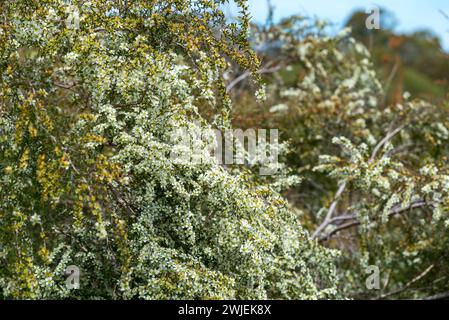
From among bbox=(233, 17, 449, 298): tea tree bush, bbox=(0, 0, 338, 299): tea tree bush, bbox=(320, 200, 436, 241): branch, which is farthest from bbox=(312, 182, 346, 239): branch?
bbox=(0, 0, 338, 299): tea tree bush

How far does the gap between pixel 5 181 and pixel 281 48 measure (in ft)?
26.6

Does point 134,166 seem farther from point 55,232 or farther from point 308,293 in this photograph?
point 308,293

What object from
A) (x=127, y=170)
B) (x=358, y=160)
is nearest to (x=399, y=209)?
(x=358, y=160)

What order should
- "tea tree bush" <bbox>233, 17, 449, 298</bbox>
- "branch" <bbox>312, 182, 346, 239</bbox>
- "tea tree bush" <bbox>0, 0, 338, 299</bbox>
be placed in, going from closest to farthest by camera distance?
"tea tree bush" <bbox>0, 0, 338, 299</bbox> → "tea tree bush" <bbox>233, 17, 449, 298</bbox> → "branch" <bbox>312, 182, 346, 239</bbox>

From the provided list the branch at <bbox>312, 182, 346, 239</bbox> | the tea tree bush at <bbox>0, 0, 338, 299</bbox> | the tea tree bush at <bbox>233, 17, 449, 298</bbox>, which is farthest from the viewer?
the branch at <bbox>312, 182, 346, 239</bbox>

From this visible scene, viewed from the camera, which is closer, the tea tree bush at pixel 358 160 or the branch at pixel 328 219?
the tea tree bush at pixel 358 160

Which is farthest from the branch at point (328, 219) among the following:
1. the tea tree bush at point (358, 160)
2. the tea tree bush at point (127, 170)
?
the tea tree bush at point (127, 170)

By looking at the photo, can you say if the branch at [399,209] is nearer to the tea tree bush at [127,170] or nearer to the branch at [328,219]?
the branch at [328,219]

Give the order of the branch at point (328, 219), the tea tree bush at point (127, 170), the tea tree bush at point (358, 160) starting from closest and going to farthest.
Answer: the tea tree bush at point (127, 170) → the tea tree bush at point (358, 160) → the branch at point (328, 219)

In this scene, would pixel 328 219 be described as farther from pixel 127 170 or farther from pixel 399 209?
pixel 127 170

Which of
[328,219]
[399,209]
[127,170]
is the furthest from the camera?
[328,219]

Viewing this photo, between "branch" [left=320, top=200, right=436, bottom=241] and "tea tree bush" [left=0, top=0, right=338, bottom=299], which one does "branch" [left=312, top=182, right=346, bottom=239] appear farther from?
Answer: "tea tree bush" [left=0, top=0, right=338, bottom=299]

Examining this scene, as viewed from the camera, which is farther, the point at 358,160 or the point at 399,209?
the point at 399,209
